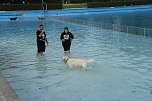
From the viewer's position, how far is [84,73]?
1169cm

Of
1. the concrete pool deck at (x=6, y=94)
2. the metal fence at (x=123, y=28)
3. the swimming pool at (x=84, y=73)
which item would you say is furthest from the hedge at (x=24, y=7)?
the concrete pool deck at (x=6, y=94)

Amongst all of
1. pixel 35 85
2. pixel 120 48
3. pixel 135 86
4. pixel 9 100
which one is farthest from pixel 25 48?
pixel 9 100

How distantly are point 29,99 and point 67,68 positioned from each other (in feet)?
12.7

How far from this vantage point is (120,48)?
701 inches

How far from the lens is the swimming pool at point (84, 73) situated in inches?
367

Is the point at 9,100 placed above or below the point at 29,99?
above

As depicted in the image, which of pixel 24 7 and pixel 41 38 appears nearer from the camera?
pixel 41 38

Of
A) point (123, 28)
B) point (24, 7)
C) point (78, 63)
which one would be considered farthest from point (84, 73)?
point (24, 7)

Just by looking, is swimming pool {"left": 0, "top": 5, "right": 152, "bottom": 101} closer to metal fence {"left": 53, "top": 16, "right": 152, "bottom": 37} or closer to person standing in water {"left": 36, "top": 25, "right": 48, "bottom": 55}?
person standing in water {"left": 36, "top": 25, "right": 48, "bottom": 55}

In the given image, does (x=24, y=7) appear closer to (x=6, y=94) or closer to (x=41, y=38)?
(x=41, y=38)

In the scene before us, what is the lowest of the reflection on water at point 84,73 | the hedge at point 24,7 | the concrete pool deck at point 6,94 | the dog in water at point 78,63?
the reflection on water at point 84,73

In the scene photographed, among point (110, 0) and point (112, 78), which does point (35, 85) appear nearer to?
point (112, 78)

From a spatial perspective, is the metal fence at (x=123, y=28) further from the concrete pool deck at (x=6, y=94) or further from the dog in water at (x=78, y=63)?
the concrete pool deck at (x=6, y=94)

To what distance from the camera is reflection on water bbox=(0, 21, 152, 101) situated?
9328 millimetres
